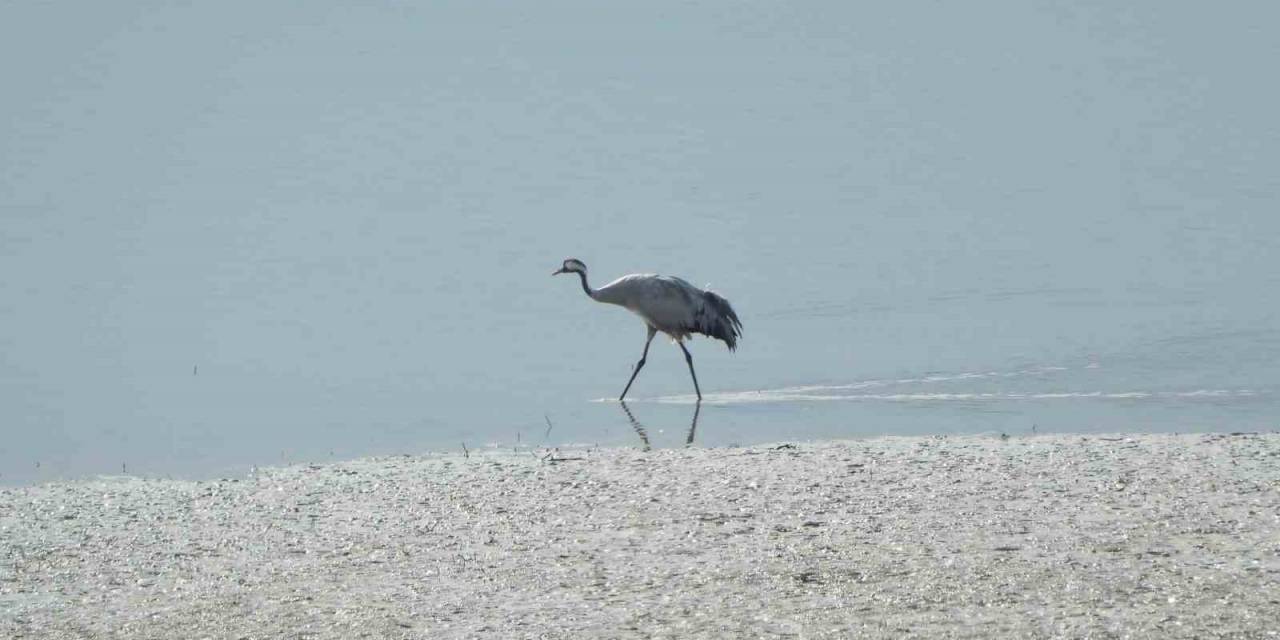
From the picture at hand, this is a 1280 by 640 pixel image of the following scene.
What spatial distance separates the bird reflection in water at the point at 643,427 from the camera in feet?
43.1

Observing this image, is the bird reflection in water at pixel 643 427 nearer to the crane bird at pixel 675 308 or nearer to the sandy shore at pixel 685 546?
the crane bird at pixel 675 308

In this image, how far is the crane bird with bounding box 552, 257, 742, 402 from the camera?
617 inches

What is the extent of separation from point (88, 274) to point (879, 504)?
13.8 meters

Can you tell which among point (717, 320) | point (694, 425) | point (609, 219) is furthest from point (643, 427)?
point (609, 219)

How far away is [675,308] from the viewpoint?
51.4ft

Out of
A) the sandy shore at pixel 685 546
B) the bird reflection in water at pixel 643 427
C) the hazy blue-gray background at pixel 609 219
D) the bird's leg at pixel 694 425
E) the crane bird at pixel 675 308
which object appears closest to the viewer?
the sandy shore at pixel 685 546

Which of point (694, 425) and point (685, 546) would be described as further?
point (694, 425)

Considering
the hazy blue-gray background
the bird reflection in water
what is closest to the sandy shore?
the bird reflection in water

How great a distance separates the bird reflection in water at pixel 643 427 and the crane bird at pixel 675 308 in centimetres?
72

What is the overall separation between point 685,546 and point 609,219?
1590cm

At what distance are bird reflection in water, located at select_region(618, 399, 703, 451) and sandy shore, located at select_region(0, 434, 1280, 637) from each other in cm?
148

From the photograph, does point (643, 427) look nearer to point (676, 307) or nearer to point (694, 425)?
point (694, 425)

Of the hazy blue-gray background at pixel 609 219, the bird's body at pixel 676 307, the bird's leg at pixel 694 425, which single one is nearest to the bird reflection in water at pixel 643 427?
the bird's leg at pixel 694 425

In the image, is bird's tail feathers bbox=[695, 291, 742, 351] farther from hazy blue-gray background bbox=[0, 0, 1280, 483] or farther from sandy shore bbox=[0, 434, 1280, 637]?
sandy shore bbox=[0, 434, 1280, 637]
